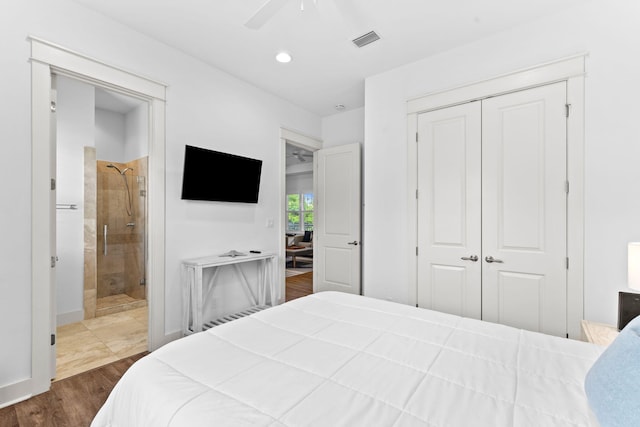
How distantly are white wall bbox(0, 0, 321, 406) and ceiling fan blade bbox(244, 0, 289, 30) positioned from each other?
140 cm

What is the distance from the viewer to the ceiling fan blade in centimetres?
165

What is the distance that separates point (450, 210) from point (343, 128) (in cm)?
230

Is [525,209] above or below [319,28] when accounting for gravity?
below

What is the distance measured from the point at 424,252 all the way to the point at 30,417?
3177mm

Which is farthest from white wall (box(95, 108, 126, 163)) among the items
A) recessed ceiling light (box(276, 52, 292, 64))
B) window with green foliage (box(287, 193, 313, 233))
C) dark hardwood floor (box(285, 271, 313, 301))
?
window with green foliage (box(287, 193, 313, 233))

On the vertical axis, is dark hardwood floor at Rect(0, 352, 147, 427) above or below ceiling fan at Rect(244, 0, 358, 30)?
below

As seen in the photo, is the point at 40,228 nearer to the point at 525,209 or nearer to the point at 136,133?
the point at 136,133

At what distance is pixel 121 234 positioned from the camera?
4.15m

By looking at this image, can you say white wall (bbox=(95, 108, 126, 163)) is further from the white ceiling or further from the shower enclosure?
the white ceiling

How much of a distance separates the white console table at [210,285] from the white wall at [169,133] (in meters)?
0.11

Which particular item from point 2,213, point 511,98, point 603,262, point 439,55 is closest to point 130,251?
point 2,213

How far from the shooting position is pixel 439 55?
2.89 metres

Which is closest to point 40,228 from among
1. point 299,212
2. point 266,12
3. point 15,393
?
point 15,393

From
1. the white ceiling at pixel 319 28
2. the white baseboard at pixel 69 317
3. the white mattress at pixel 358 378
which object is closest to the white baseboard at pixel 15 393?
the white mattress at pixel 358 378
